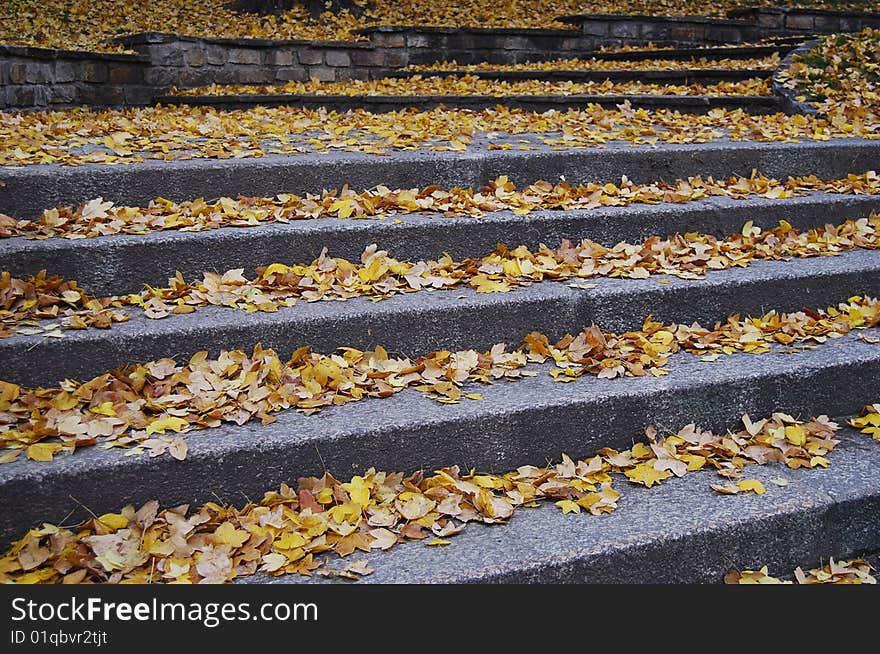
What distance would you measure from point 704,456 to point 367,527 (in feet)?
3.87

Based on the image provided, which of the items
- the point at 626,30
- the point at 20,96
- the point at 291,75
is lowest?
the point at 20,96

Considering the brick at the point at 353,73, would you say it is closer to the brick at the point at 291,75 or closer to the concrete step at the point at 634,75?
the brick at the point at 291,75

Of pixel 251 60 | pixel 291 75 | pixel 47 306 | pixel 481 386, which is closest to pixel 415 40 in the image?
pixel 291 75

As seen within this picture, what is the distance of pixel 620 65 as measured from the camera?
25.6 feet

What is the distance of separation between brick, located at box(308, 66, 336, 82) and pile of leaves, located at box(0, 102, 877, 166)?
1.78 meters

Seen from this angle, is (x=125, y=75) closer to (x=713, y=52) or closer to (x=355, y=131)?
(x=355, y=131)

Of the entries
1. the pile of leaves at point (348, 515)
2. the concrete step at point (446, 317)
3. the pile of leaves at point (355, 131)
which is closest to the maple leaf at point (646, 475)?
the pile of leaves at point (348, 515)

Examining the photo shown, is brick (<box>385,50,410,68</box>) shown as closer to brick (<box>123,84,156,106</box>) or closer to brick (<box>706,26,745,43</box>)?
brick (<box>123,84,156,106</box>)

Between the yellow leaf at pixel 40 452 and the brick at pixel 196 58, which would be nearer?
the yellow leaf at pixel 40 452

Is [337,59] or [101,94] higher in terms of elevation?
[337,59]

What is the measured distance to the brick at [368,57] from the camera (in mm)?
8117

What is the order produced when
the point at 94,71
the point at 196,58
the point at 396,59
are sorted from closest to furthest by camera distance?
the point at 94,71
the point at 196,58
the point at 396,59

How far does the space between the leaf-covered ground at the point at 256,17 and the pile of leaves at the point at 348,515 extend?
6.46m

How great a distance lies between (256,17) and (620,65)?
446 centimetres
